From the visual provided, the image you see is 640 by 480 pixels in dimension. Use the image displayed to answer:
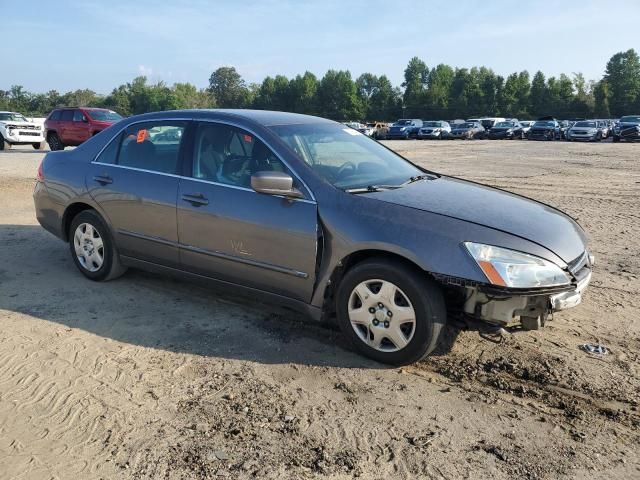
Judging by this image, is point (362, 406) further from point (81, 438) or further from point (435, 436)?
point (81, 438)

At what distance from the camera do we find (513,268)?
330 centimetres

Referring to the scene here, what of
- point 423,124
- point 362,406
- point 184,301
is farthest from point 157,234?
point 423,124

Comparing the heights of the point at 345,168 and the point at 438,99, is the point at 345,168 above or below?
below

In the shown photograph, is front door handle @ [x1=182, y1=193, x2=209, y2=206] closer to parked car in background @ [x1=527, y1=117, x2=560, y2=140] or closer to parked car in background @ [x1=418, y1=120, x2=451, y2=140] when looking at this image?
parked car in background @ [x1=527, y1=117, x2=560, y2=140]

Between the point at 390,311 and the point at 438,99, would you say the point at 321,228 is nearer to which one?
the point at 390,311

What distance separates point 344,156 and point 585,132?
38736 millimetres

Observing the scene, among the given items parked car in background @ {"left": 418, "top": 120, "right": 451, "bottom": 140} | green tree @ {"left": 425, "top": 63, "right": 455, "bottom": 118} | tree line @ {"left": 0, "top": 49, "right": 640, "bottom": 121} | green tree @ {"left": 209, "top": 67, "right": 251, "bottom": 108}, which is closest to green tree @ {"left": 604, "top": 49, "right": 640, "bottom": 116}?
tree line @ {"left": 0, "top": 49, "right": 640, "bottom": 121}

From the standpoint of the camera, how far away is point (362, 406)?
3234mm

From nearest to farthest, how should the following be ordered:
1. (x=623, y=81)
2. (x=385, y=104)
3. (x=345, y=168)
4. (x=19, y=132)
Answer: (x=345, y=168) < (x=19, y=132) < (x=623, y=81) < (x=385, y=104)

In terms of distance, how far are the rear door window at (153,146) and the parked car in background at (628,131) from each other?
126ft

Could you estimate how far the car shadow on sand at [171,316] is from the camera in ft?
12.9

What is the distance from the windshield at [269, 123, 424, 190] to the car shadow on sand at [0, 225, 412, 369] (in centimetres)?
121

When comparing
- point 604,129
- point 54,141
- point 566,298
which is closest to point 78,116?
point 54,141

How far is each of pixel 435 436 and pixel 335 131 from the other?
2.75 m
